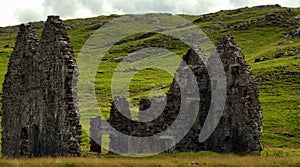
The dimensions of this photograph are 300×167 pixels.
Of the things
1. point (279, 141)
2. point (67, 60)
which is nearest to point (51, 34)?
point (67, 60)

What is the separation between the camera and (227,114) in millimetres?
27797

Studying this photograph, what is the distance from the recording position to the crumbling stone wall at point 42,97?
23.5m

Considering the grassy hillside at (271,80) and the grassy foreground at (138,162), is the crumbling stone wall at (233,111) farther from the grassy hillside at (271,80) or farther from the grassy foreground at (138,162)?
the grassy hillside at (271,80)

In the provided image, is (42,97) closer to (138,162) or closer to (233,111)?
(138,162)

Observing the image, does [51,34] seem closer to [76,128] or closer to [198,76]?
[76,128]

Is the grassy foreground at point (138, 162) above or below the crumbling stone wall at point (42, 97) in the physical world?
below

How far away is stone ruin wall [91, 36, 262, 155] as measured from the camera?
25891 mm

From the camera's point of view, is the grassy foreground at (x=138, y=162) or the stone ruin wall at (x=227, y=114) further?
the stone ruin wall at (x=227, y=114)

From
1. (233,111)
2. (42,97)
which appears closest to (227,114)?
(233,111)

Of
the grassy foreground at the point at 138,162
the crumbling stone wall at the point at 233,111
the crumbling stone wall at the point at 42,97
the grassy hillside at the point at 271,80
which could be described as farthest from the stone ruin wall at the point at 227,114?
the grassy hillside at the point at 271,80

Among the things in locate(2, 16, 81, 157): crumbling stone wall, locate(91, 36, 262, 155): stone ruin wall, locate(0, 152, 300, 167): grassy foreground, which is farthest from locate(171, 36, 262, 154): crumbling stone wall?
locate(2, 16, 81, 157): crumbling stone wall

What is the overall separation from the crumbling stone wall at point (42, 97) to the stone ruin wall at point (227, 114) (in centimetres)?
642

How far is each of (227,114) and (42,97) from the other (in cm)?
1026

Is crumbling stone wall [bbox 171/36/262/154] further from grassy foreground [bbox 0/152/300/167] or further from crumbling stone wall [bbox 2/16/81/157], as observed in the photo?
crumbling stone wall [bbox 2/16/81/157]
